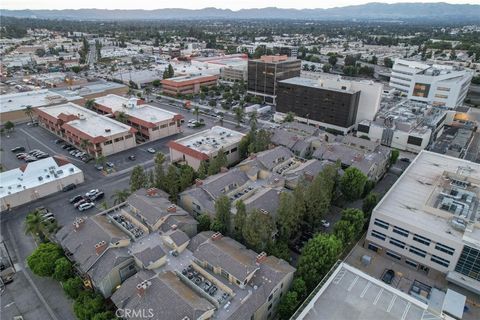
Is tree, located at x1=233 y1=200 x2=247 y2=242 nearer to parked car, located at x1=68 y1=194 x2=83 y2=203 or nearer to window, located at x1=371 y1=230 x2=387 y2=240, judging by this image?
window, located at x1=371 y1=230 x2=387 y2=240

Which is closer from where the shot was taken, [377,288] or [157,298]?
[157,298]

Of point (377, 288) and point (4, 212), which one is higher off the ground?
point (377, 288)

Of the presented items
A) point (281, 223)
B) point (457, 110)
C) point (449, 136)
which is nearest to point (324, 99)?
point (449, 136)

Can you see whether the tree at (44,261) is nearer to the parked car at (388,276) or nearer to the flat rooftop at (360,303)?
the flat rooftop at (360,303)

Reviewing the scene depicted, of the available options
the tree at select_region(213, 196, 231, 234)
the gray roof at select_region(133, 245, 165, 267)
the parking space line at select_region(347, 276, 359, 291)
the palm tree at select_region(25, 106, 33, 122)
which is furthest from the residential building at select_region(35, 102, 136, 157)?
the parking space line at select_region(347, 276, 359, 291)

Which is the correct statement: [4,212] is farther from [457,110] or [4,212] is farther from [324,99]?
[457,110]

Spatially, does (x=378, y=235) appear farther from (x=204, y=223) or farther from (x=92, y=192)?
(x=92, y=192)
